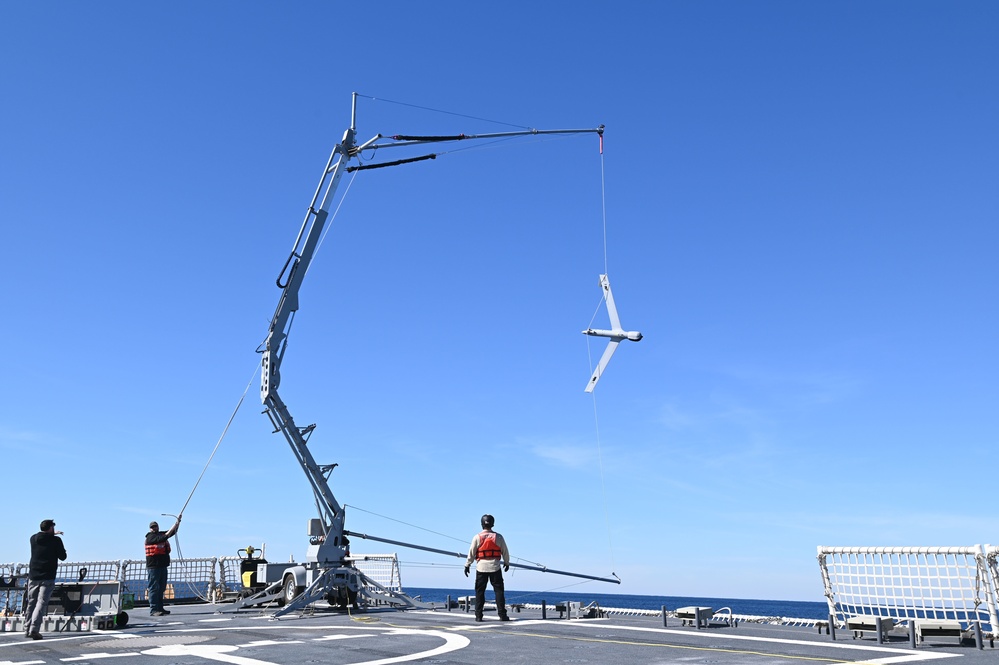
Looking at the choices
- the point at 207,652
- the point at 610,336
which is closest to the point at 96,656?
the point at 207,652

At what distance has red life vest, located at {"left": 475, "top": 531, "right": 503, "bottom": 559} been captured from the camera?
1652cm

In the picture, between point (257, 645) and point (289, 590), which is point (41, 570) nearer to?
point (257, 645)

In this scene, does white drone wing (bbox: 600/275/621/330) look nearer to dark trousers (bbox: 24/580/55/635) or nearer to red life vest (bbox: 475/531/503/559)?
red life vest (bbox: 475/531/503/559)

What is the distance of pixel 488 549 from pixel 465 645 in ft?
14.0

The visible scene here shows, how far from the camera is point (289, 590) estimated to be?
21.9 meters

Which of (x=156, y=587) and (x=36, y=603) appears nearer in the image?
(x=36, y=603)

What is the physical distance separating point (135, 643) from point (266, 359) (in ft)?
33.3

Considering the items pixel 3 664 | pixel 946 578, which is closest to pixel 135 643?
pixel 3 664

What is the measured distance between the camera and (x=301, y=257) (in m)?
23.6

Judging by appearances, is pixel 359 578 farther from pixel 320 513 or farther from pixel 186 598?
pixel 186 598

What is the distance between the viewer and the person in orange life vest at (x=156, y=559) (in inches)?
830

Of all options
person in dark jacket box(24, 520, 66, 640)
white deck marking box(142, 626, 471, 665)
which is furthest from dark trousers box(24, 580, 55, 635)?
white deck marking box(142, 626, 471, 665)

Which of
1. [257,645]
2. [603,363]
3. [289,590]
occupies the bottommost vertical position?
[257,645]

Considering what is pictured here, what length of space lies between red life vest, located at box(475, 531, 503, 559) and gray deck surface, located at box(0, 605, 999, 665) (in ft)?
4.34
